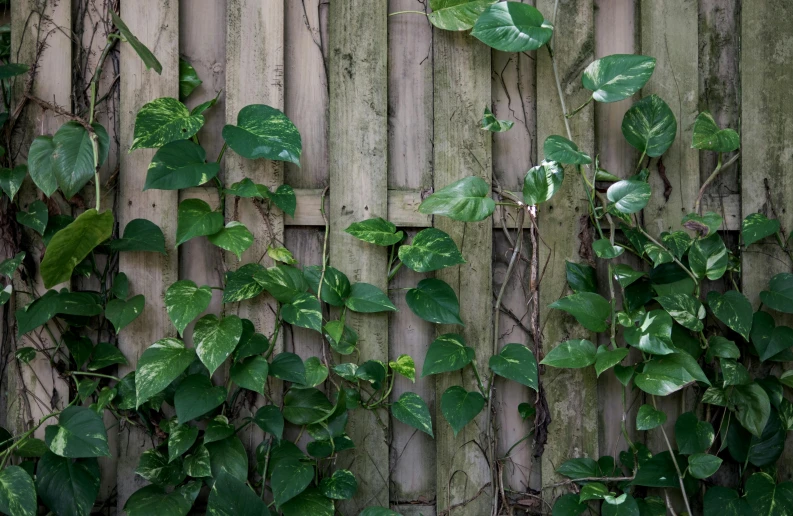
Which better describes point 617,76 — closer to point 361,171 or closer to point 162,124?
point 361,171

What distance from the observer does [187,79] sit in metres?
1.53

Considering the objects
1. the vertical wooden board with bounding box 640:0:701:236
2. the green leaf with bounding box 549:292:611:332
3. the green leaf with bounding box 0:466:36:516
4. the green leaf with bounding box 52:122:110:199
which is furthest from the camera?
the vertical wooden board with bounding box 640:0:701:236

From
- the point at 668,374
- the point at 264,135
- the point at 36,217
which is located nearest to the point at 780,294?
the point at 668,374

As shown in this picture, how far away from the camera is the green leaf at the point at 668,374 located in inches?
57.2

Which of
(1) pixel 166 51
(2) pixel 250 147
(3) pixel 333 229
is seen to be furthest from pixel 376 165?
(1) pixel 166 51

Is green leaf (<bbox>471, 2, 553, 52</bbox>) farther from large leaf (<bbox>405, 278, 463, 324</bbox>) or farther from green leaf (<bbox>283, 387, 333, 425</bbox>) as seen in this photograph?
green leaf (<bbox>283, 387, 333, 425</bbox>)

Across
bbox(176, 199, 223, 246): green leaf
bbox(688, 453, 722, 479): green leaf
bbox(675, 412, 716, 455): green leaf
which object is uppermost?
bbox(176, 199, 223, 246): green leaf

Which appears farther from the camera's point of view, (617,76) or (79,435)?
(617,76)

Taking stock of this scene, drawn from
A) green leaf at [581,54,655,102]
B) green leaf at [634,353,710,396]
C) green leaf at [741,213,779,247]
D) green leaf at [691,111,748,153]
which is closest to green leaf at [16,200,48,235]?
green leaf at [581,54,655,102]

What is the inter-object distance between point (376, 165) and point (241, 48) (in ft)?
1.40

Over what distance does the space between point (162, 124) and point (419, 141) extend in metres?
0.61

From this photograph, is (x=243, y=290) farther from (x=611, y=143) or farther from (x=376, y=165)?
(x=611, y=143)

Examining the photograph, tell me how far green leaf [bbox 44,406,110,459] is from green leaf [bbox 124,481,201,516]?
0.58 feet

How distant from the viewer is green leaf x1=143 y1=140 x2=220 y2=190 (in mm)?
1415
